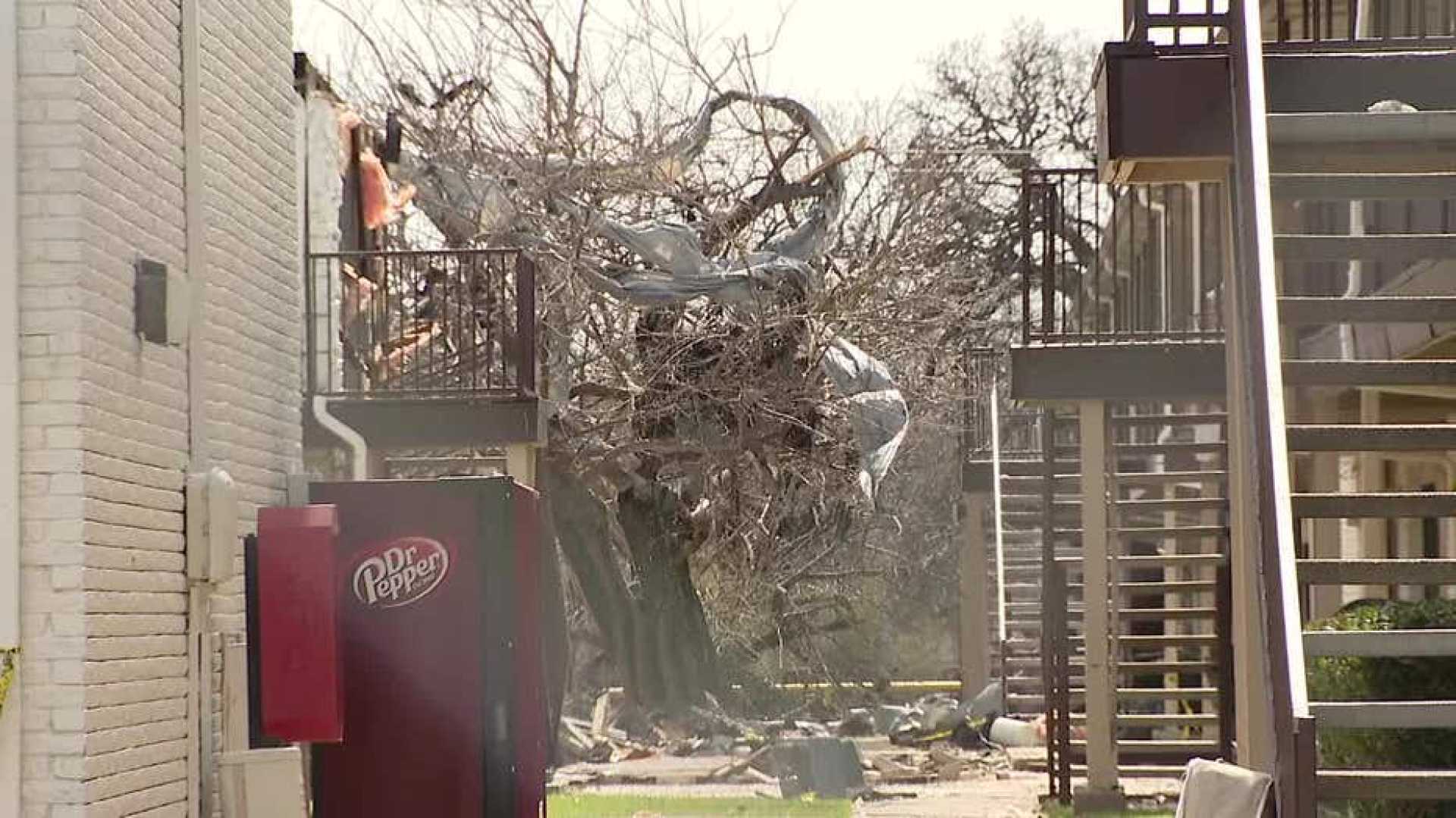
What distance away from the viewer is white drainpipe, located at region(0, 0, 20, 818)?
848 cm

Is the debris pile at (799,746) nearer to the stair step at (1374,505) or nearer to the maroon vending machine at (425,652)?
the maroon vending machine at (425,652)

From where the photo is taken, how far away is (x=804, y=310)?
19.6m

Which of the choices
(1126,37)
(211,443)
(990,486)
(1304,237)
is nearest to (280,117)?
(211,443)

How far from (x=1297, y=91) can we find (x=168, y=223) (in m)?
4.37

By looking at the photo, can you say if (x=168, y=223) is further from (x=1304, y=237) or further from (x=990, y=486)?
(x=990, y=486)

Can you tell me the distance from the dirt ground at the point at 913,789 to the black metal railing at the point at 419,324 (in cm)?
331

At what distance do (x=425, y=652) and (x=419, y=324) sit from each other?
861 centimetres

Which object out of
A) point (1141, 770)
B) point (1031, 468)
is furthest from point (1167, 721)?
point (1031, 468)

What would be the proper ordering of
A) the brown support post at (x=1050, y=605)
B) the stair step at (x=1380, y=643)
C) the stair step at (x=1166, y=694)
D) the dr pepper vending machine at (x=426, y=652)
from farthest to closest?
1. the brown support post at (x=1050, y=605)
2. the stair step at (x=1166, y=694)
3. the dr pepper vending machine at (x=426, y=652)
4. the stair step at (x=1380, y=643)

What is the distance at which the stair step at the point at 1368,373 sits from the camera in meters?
8.32

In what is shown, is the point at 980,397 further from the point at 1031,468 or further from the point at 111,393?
the point at 111,393

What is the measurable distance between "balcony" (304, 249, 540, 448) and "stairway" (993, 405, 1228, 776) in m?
3.75

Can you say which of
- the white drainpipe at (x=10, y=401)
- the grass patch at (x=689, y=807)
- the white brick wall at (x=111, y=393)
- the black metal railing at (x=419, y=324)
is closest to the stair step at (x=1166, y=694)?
the grass patch at (x=689, y=807)

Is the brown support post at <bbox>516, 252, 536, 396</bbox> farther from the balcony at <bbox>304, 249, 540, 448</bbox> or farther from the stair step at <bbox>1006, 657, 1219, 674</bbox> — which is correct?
the stair step at <bbox>1006, 657, 1219, 674</bbox>
